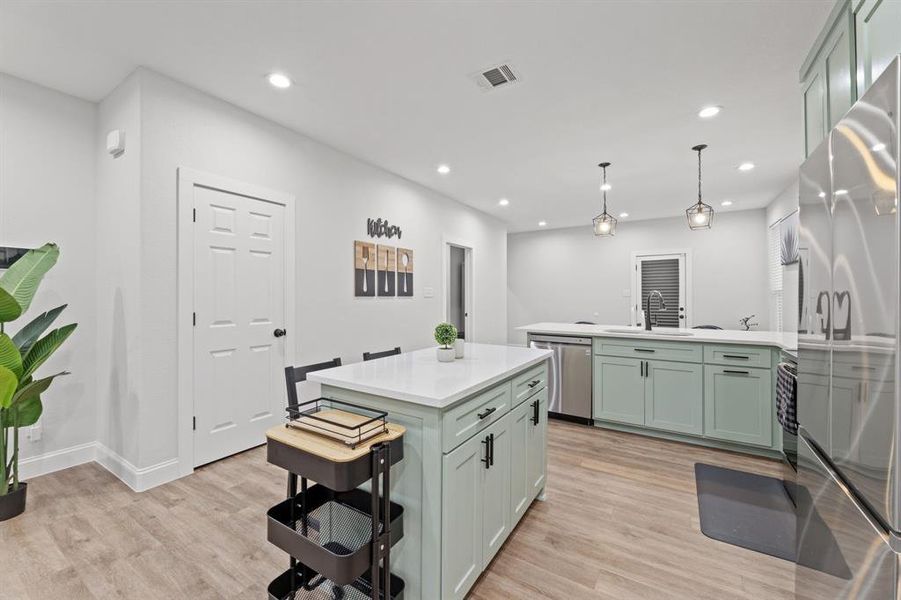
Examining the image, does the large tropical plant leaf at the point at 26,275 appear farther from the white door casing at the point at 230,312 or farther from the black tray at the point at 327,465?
the black tray at the point at 327,465

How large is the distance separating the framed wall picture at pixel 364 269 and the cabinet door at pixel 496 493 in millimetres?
2689

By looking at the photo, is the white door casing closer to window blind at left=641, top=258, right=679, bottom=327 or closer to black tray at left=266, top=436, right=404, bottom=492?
black tray at left=266, top=436, right=404, bottom=492

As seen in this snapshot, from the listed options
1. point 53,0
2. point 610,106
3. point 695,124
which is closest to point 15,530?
point 53,0

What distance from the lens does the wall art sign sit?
4.37 metres

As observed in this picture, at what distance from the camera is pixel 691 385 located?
136 inches

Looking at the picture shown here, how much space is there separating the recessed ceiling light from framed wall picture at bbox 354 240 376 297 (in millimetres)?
1666

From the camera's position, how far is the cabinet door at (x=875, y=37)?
128 cm

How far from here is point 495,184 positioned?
529 centimetres

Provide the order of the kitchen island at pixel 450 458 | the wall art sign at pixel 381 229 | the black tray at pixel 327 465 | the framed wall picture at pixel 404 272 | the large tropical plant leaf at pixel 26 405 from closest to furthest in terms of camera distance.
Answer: the black tray at pixel 327 465, the kitchen island at pixel 450 458, the large tropical plant leaf at pixel 26 405, the wall art sign at pixel 381 229, the framed wall picture at pixel 404 272

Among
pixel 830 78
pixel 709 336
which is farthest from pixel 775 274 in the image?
pixel 830 78

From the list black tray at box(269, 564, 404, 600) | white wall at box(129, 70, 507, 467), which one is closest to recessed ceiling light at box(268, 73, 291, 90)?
white wall at box(129, 70, 507, 467)

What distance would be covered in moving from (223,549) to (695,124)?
4623mm

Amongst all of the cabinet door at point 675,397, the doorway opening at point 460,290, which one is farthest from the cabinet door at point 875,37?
the doorway opening at point 460,290

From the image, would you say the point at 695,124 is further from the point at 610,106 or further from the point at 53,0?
the point at 53,0
